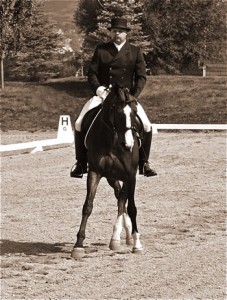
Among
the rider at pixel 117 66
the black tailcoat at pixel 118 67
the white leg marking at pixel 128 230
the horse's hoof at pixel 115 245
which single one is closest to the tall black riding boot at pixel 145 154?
the rider at pixel 117 66

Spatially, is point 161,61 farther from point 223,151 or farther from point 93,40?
point 223,151

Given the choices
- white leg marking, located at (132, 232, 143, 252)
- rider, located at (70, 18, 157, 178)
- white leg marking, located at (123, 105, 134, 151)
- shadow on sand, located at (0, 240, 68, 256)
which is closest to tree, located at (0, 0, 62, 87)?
shadow on sand, located at (0, 240, 68, 256)

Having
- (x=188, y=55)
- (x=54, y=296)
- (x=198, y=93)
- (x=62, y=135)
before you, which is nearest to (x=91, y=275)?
(x=54, y=296)

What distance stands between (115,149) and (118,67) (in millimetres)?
1017

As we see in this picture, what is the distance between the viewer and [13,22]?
40.9 meters

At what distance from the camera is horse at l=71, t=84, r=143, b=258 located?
8.09 metres

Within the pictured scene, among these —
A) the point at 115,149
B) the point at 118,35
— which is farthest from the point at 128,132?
the point at 118,35

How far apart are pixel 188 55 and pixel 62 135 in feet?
109

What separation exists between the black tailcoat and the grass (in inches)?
1027

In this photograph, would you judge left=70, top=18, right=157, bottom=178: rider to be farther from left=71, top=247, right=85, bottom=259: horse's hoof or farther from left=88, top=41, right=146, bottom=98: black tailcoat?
left=71, top=247, right=85, bottom=259: horse's hoof

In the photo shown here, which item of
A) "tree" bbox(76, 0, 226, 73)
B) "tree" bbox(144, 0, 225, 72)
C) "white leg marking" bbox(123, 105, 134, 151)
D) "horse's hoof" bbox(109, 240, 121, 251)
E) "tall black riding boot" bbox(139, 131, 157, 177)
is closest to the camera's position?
"white leg marking" bbox(123, 105, 134, 151)

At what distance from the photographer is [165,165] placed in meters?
18.4

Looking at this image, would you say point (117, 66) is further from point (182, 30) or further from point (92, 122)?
point (182, 30)

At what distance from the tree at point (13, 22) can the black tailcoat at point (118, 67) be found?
106 ft
